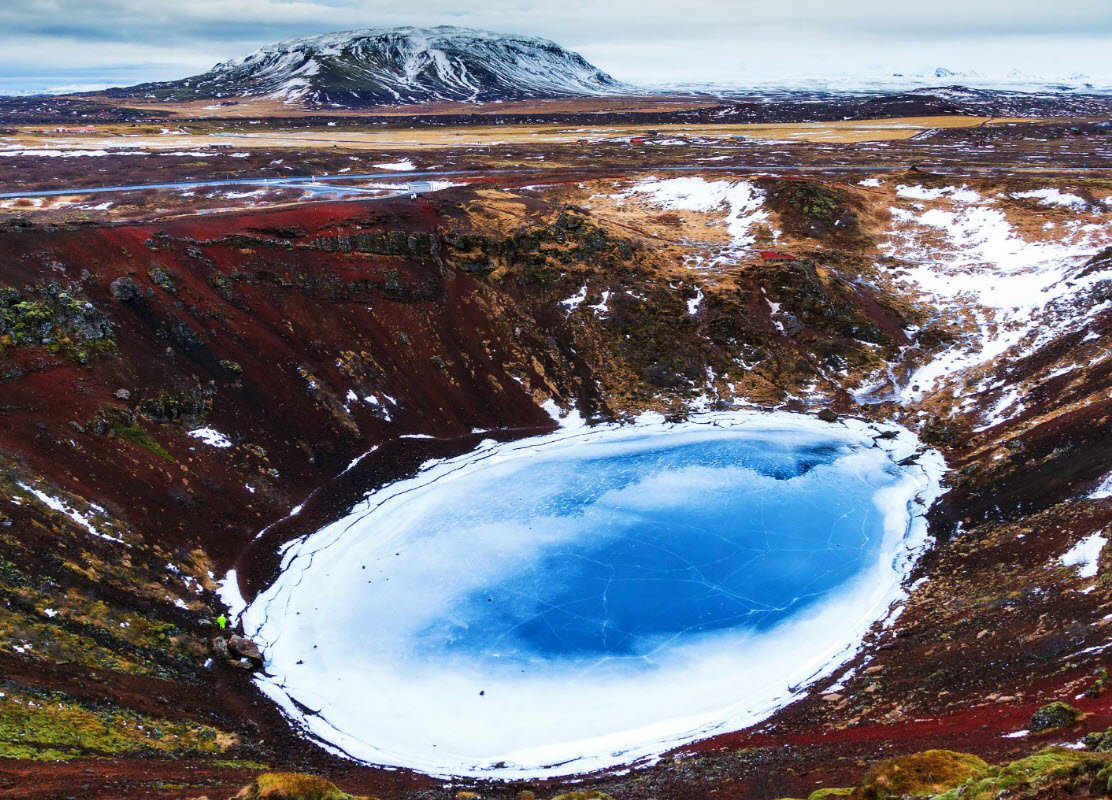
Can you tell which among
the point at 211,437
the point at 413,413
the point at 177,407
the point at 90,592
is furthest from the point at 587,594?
the point at 177,407

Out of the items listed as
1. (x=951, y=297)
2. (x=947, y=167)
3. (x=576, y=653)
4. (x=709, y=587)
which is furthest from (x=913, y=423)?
(x=947, y=167)

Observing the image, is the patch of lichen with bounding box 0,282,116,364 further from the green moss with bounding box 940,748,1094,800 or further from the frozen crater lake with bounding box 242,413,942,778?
the green moss with bounding box 940,748,1094,800

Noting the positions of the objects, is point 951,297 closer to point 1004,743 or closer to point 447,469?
point 447,469

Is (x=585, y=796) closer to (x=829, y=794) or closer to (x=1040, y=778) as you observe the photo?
(x=829, y=794)

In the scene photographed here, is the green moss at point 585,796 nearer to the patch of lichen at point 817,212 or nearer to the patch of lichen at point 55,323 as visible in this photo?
the patch of lichen at point 55,323

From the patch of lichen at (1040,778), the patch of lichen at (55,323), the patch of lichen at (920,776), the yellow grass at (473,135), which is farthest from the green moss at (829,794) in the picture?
the yellow grass at (473,135)
